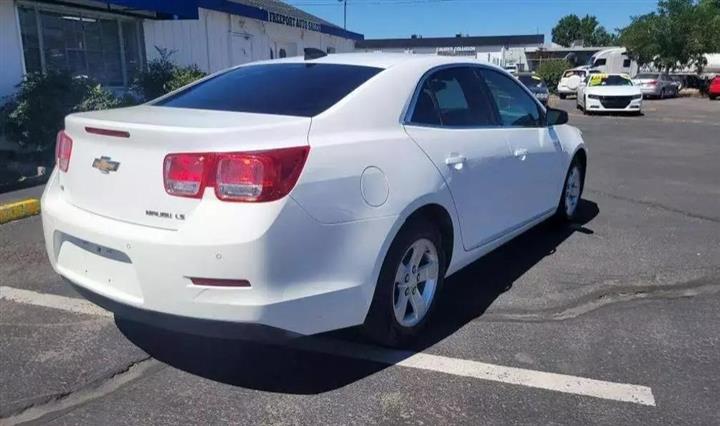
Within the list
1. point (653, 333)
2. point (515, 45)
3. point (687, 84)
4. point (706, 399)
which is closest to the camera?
point (706, 399)

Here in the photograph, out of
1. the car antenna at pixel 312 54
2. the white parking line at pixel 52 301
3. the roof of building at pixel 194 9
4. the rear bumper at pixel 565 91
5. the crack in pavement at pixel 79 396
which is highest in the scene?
the roof of building at pixel 194 9

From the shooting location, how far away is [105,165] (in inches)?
121

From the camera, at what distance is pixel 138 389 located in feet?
10.5

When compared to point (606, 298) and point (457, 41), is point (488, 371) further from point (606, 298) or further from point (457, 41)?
point (457, 41)

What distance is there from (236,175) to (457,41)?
76561mm

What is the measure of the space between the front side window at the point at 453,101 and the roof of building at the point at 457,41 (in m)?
72.8

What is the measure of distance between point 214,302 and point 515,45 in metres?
79.9

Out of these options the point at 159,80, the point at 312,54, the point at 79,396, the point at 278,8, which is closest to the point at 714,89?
the point at 278,8

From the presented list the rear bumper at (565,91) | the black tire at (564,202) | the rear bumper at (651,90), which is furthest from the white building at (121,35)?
the rear bumper at (565,91)

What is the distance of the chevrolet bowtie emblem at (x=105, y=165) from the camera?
3035 mm

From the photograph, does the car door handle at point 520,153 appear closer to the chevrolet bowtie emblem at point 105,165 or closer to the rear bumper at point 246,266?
the rear bumper at point 246,266

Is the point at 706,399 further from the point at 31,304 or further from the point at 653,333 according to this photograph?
the point at 31,304

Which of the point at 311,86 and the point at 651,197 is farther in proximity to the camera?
the point at 651,197

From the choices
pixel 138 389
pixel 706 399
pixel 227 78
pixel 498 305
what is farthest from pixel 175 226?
pixel 706 399
